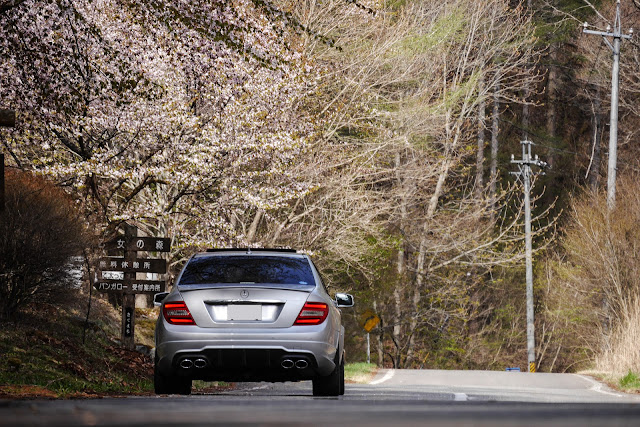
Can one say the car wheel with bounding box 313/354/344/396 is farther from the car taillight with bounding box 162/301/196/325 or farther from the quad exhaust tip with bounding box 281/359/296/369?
the car taillight with bounding box 162/301/196/325

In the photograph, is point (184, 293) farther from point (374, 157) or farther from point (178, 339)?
point (374, 157)

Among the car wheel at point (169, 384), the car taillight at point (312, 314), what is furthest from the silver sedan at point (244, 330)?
the car wheel at point (169, 384)

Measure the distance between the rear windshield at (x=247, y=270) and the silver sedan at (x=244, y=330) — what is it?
0.02 metres

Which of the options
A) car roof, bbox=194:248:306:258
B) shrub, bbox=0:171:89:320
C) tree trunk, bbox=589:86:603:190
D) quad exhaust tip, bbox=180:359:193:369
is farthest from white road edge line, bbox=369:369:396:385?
tree trunk, bbox=589:86:603:190

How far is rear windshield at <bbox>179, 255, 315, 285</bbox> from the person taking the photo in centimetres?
1248

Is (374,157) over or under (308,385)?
over

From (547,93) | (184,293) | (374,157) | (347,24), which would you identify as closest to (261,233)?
(374,157)

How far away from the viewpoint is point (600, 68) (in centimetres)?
5200

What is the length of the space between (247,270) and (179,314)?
921mm

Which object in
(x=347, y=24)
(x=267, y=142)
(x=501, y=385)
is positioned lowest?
(x=501, y=385)

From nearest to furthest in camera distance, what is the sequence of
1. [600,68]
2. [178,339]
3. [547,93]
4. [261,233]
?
1. [178,339]
2. [261,233]
3. [600,68]
4. [547,93]

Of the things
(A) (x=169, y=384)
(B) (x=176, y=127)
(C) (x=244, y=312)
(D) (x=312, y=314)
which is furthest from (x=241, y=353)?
(B) (x=176, y=127)

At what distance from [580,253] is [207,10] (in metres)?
18.0

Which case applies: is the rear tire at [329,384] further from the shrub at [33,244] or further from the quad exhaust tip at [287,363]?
the shrub at [33,244]
